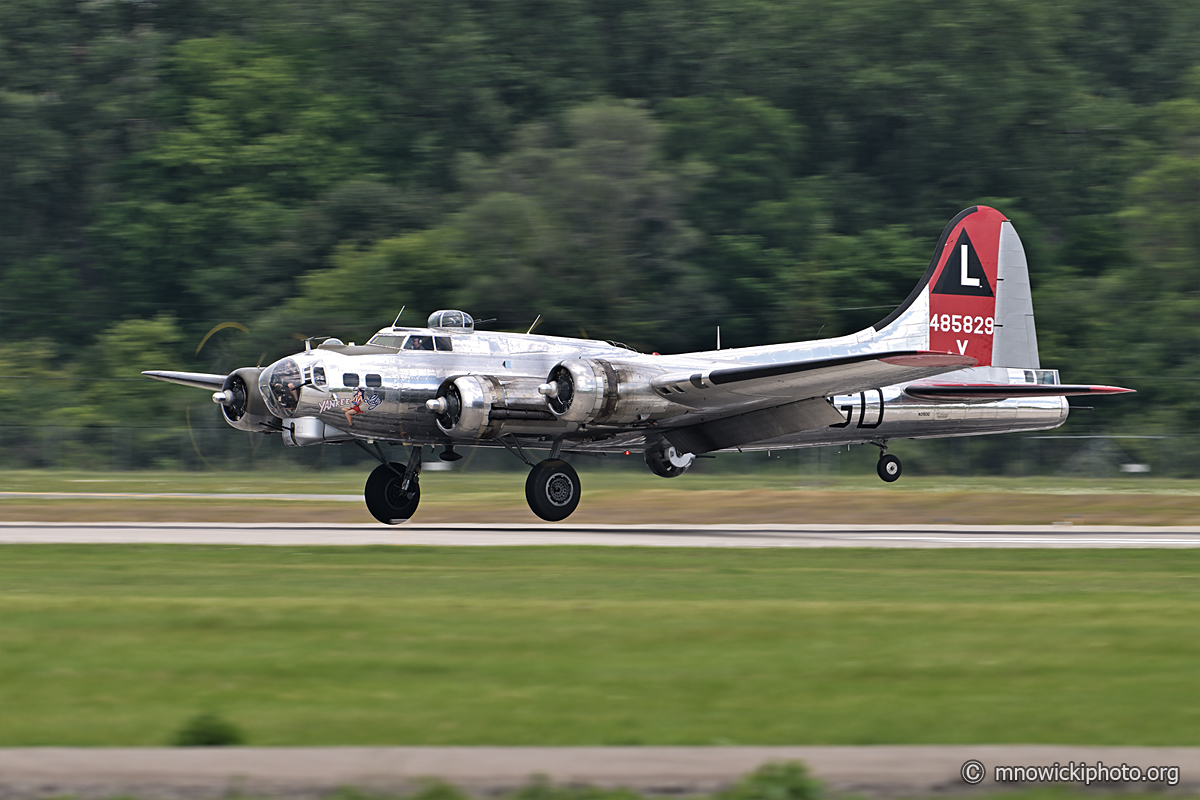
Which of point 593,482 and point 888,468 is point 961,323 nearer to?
point 888,468

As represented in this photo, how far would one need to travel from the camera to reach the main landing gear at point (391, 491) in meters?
30.4

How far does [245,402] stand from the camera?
96.9 feet

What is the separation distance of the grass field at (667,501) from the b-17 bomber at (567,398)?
8.10 feet

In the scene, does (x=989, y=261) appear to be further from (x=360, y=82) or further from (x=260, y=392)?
(x=360, y=82)

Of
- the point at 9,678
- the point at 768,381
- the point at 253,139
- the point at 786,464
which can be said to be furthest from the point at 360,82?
the point at 9,678

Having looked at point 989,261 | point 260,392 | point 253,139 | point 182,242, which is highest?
point 253,139

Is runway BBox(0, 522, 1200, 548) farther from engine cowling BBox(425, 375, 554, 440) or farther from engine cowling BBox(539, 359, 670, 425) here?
engine cowling BBox(539, 359, 670, 425)

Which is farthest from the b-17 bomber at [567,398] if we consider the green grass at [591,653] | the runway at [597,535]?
the green grass at [591,653]

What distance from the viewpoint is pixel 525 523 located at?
3212 centimetres

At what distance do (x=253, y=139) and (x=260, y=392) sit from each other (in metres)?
52.2

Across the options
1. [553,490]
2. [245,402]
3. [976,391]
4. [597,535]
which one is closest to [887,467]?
[976,391]

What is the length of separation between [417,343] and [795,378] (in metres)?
7.85

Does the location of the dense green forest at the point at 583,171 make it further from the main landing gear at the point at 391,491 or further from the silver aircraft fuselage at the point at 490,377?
the main landing gear at the point at 391,491

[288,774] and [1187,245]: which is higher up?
[1187,245]
